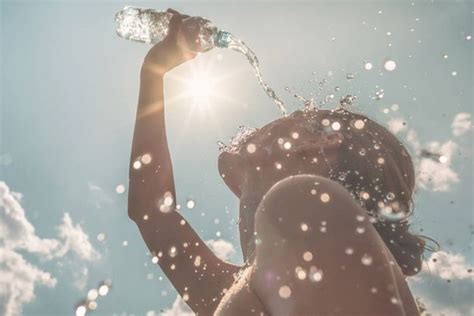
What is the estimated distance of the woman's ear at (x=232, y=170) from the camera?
344 cm

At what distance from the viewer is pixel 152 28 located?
5.09 metres

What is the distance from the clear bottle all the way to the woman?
0.35 metres

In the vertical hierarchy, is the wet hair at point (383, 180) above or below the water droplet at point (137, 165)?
below

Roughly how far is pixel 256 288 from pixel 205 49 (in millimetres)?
2461

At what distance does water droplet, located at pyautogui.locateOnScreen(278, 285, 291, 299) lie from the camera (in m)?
1.55

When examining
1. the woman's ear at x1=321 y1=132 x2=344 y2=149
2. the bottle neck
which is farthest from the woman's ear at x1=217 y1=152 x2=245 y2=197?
the bottle neck

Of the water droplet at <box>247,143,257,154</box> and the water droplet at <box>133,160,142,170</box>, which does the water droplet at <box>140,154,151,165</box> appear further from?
the water droplet at <box>247,143,257,154</box>

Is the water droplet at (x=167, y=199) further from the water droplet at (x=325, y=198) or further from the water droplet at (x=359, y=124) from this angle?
the water droplet at (x=325, y=198)

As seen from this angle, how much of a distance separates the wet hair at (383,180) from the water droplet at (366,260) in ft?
3.31

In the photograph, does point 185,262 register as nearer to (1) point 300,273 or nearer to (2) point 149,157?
(2) point 149,157

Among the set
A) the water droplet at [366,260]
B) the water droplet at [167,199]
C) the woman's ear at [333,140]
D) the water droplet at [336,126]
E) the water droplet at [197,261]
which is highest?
the water droplet at [167,199]

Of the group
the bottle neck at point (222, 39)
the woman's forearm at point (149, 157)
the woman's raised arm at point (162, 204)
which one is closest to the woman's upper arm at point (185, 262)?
the woman's raised arm at point (162, 204)

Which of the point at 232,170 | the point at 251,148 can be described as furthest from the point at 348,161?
the point at 232,170

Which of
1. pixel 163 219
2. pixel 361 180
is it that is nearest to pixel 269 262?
pixel 361 180
